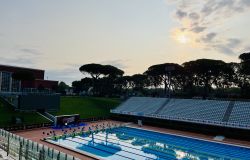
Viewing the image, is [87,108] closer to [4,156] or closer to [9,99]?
[9,99]

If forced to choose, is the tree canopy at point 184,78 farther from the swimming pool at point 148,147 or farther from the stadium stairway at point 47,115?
the stadium stairway at point 47,115

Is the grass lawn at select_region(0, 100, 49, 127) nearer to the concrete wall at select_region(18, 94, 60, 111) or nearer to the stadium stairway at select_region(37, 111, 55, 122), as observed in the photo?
the stadium stairway at select_region(37, 111, 55, 122)

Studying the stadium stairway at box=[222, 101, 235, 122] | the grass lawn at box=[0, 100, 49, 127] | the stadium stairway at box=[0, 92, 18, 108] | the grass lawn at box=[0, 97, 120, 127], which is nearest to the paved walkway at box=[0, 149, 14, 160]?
the grass lawn at box=[0, 97, 120, 127]

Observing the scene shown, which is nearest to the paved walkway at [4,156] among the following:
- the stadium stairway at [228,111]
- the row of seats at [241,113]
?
the stadium stairway at [228,111]

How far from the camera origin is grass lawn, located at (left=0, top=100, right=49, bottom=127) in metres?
37.3

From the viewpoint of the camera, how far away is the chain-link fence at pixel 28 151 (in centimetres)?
1634

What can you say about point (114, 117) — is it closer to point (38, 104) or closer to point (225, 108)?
point (38, 104)

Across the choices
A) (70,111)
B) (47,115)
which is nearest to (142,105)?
(70,111)

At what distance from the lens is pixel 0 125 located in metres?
34.8

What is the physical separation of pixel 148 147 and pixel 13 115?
81.9ft

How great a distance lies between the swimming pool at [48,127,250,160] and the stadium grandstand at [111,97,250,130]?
21.2 ft

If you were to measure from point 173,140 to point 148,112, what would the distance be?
14.9 metres

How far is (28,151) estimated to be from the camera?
18.5m

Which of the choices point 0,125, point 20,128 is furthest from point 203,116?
point 0,125
